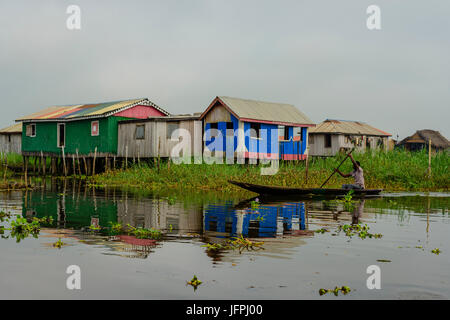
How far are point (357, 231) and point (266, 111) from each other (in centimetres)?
2057

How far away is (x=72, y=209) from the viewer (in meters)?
14.2

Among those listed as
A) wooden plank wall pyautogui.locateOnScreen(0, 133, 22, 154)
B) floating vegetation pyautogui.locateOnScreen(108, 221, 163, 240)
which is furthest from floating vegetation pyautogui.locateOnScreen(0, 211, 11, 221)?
wooden plank wall pyautogui.locateOnScreen(0, 133, 22, 154)

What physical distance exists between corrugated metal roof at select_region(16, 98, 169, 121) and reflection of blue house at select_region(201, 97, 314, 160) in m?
5.68

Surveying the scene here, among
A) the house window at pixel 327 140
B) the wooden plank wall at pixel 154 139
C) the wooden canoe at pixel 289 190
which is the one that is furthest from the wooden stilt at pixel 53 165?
the wooden canoe at pixel 289 190

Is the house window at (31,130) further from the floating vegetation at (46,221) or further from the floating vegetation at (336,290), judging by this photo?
the floating vegetation at (336,290)

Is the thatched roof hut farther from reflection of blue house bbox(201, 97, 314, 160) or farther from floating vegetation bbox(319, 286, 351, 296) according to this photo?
floating vegetation bbox(319, 286, 351, 296)

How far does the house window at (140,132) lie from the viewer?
3121 cm

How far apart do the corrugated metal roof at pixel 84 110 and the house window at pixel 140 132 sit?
1825 mm

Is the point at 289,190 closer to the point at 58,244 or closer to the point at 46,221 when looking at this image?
the point at 46,221

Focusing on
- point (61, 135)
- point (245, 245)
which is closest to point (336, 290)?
point (245, 245)

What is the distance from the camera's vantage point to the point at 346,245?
870 cm
